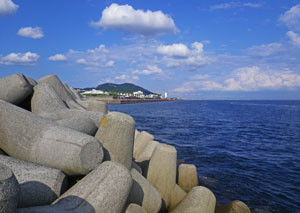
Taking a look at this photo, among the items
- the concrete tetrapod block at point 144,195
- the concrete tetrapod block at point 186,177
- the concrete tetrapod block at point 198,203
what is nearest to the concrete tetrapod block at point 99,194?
the concrete tetrapod block at point 144,195

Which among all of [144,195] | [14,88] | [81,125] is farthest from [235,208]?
[14,88]

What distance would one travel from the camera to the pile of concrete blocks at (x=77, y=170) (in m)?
2.97

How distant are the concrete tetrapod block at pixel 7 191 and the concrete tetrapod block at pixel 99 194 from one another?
22.2 inches

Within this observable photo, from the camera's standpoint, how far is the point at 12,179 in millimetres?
2131

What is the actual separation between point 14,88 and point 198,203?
5027 mm

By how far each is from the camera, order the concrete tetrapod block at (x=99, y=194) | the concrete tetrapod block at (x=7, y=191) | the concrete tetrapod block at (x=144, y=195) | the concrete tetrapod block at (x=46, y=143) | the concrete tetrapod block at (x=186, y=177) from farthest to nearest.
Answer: the concrete tetrapod block at (x=186, y=177), the concrete tetrapod block at (x=144, y=195), the concrete tetrapod block at (x=46, y=143), the concrete tetrapod block at (x=99, y=194), the concrete tetrapod block at (x=7, y=191)

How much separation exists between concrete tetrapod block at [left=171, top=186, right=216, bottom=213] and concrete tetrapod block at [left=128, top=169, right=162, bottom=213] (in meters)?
0.45

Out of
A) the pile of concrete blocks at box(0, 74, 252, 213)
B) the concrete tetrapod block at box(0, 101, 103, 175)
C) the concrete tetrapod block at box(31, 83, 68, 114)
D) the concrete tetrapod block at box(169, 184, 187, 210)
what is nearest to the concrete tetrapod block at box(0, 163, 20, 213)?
the pile of concrete blocks at box(0, 74, 252, 213)

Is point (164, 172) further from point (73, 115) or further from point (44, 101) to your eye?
point (44, 101)

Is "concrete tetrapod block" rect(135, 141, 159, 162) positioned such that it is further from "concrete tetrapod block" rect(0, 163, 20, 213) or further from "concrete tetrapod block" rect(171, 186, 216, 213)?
"concrete tetrapod block" rect(0, 163, 20, 213)

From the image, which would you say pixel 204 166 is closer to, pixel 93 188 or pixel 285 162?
pixel 285 162

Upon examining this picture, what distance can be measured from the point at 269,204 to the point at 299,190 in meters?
2.12

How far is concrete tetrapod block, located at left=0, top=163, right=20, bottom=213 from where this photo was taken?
2018 millimetres

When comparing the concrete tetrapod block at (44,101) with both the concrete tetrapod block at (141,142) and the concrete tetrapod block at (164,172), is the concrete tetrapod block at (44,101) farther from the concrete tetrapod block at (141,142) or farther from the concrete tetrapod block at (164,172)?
the concrete tetrapod block at (164,172)
